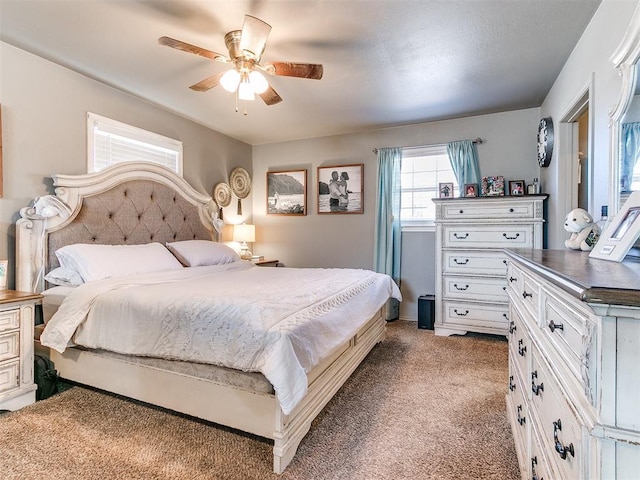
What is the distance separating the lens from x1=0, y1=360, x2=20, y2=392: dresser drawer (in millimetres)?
1933

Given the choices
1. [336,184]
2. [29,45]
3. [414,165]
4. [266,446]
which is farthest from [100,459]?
[414,165]

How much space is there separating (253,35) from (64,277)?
2.14 meters

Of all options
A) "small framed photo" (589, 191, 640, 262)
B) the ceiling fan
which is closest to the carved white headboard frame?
the ceiling fan

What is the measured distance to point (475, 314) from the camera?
3424mm

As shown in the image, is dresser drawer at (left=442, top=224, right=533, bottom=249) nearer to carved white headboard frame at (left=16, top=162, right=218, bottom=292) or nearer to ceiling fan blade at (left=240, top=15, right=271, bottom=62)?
ceiling fan blade at (left=240, top=15, right=271, bottom=62)

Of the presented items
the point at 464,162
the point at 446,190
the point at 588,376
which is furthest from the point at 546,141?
the point at 588,376

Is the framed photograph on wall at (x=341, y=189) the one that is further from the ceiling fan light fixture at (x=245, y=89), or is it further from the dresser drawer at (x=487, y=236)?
the ceiling fan light fixture at (x=245, y=89)

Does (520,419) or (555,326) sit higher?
(555,326)

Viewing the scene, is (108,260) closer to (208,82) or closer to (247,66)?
(208,82)

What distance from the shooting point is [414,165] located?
4.22 meters

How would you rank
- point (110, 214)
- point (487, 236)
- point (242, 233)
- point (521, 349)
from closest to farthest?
point (521, 349), point (110, 214), point (487, 236), point (242, 233)

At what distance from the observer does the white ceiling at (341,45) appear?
77.5 inches

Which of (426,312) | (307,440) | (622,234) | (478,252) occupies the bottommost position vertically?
(307,440)

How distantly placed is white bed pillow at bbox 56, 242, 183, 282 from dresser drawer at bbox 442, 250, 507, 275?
2802 millimetres
